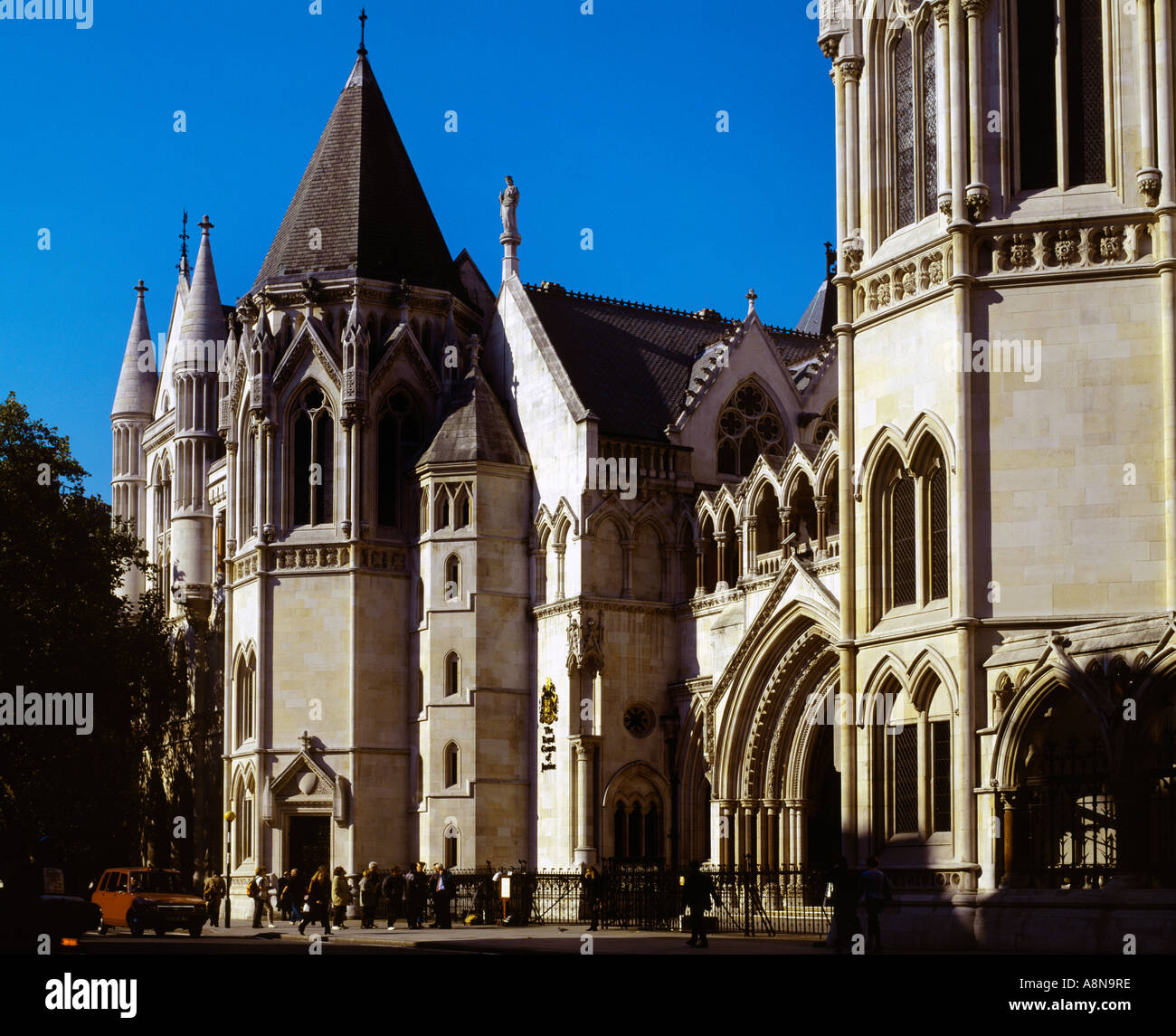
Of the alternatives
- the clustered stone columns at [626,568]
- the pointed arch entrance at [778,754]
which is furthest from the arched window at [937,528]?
the clustered stone columns at [626,568]

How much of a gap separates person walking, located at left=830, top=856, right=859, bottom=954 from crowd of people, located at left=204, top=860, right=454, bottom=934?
14.6 meters

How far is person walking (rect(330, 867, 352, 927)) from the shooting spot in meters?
41.8

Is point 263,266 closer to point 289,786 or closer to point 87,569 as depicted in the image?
point 87,569

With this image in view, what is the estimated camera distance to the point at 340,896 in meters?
42.1

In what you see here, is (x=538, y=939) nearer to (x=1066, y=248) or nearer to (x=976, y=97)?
(x=1066, y=248)

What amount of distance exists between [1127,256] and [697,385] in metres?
21.3

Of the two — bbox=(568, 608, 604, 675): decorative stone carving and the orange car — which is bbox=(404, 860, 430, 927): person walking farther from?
bbox=(568, 608, 604, 675): decorative stone carving

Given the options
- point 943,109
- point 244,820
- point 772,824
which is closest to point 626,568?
point 772,824

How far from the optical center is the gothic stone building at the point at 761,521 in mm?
27766

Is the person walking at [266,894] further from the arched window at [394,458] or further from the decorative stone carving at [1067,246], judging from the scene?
the decorative stone carving at [1067,246]

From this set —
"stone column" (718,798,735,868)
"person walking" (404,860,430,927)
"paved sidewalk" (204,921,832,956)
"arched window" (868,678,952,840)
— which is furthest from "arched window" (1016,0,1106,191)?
"person walking" (404,860,430,927)

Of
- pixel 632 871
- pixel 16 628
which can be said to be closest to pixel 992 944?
pixel 632 871

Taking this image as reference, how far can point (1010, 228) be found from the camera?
29125 mm

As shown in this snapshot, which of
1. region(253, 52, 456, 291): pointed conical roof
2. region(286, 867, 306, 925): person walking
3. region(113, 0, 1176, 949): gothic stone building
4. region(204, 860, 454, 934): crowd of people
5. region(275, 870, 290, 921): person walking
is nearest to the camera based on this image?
region(113, 0, 1176, 949): gothic stone building
